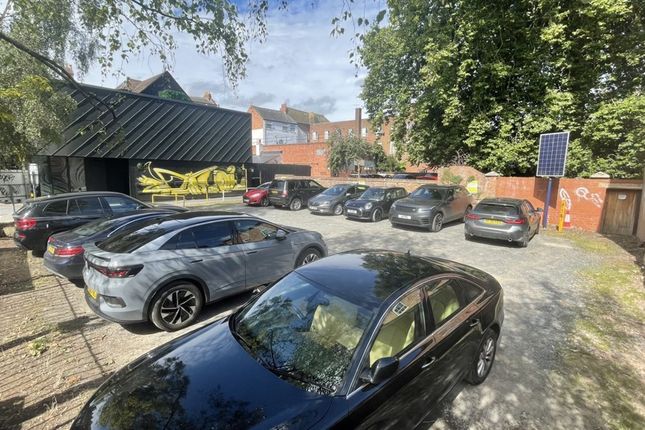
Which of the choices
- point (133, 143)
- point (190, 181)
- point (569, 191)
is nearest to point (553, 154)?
point (569, 191)

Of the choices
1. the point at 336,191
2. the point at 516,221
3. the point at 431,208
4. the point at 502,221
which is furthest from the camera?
the point at 336,191

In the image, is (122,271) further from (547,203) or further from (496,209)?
(547,203)

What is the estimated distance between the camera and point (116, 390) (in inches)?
91.4

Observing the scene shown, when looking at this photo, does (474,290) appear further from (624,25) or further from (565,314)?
(624,25)

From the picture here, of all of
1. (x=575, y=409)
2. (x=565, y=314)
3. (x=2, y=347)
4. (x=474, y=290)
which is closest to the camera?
(x=575, y=409)

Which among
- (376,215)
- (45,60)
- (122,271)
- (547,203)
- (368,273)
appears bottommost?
(376,215)

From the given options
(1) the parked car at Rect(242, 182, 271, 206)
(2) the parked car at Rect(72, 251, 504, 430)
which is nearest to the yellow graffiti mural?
(1) the parked car at Rect(242, 182, 271, 206)

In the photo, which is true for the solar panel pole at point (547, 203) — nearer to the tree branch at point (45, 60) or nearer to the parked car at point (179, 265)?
the parked car at point (179, 265)

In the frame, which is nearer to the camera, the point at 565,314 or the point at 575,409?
the point at 575,409

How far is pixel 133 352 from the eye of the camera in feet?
13.1

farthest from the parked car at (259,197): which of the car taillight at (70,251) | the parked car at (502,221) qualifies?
the car taillight at (70,251)

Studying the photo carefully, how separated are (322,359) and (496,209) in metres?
9.24

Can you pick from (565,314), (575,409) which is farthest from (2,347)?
(565,314)

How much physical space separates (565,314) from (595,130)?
13.5 m
